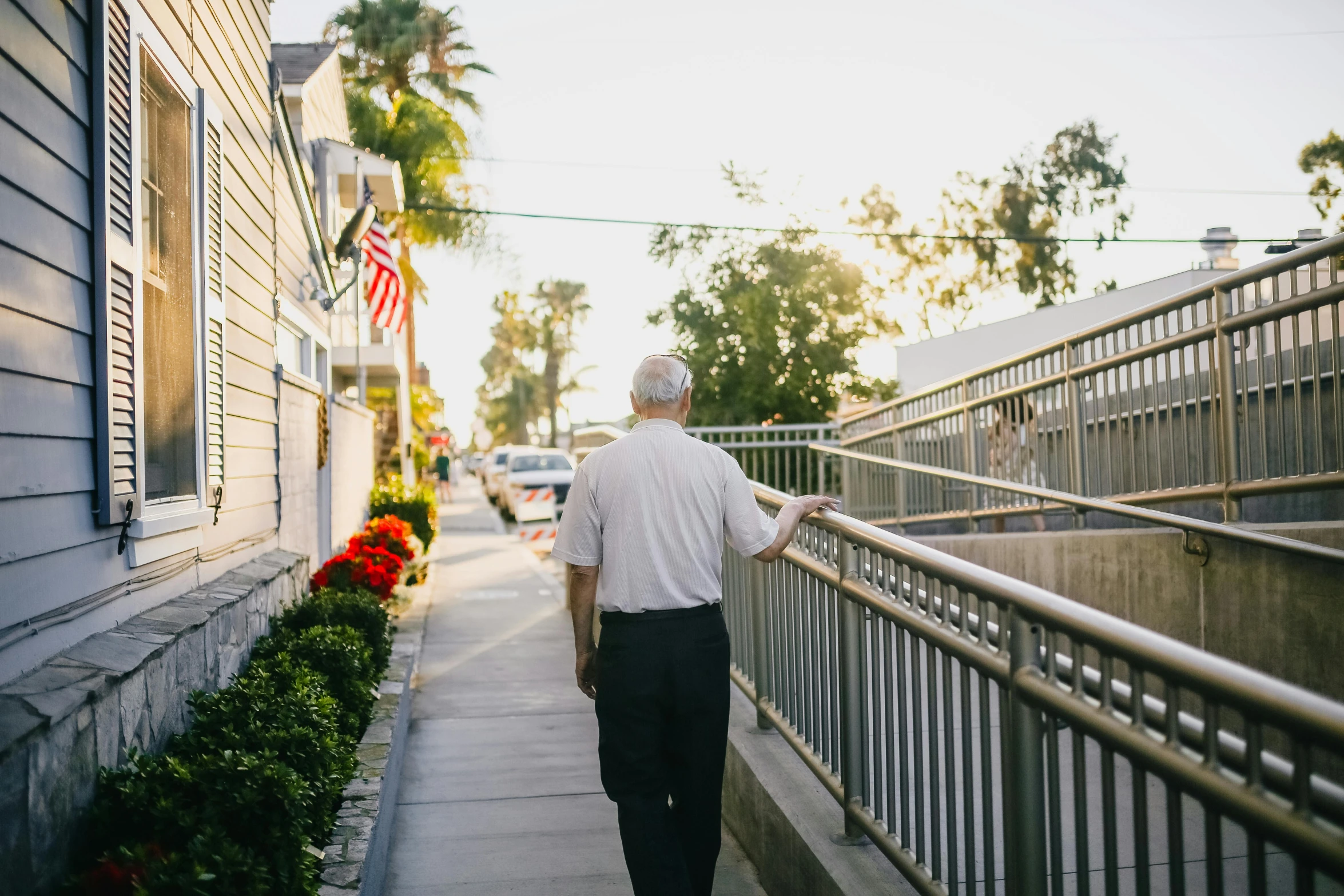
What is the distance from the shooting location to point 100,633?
366 centimetres

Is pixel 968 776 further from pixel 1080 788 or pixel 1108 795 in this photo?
pixel 1108 795

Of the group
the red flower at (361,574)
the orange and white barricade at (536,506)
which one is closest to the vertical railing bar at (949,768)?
the red flower at (361,574)

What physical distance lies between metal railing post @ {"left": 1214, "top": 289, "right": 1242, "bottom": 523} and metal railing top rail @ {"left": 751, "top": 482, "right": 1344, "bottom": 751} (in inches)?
127

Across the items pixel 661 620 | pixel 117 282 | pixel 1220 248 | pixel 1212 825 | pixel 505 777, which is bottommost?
pixel 505 777

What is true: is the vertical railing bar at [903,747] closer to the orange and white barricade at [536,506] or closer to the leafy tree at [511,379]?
the orange and white barricade at [536,506]

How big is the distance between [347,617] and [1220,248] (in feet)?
74.1

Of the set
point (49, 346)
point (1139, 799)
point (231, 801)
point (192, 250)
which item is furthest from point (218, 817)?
point (192, 250)

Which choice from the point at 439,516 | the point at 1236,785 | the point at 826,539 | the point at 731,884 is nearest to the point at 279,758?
the point at 731,884

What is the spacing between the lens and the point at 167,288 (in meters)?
4.71

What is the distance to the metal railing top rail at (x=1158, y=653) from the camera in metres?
1.40

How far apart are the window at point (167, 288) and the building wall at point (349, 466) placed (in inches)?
212

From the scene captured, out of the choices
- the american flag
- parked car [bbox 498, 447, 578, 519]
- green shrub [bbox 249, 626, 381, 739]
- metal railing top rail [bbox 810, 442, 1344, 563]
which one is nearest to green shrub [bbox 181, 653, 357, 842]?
green shrub [bbox 249, 626, 381, 739]

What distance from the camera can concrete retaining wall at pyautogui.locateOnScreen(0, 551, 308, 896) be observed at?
8.33 feet

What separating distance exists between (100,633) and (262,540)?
3.03 m
